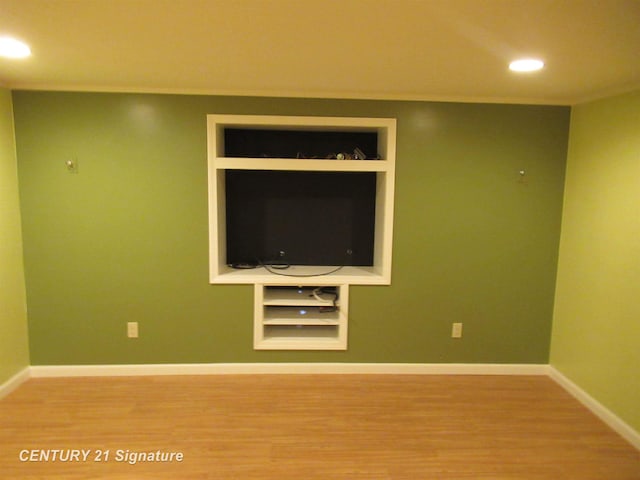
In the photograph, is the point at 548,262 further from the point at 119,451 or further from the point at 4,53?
the point at 4,53

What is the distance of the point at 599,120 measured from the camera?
2562 millimetres

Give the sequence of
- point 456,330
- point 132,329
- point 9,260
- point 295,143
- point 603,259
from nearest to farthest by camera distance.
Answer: point 603,259
point 9,260
point 132,329
point 456,330
point 295,143

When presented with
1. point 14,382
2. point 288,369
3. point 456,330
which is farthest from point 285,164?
point 14,382

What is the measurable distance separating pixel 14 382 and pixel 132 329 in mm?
840

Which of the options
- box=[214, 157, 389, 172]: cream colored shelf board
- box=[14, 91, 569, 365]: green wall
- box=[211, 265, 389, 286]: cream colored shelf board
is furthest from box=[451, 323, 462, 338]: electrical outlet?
box=[214, 157, 389, 172]: cream colored shelf board

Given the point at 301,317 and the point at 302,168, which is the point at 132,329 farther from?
the point at 302,168

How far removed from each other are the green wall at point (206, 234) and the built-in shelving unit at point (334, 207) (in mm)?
74

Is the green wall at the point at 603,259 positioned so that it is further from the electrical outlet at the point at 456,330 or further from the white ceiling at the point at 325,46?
the electrical outlet at the point at 456,330

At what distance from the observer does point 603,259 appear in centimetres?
252

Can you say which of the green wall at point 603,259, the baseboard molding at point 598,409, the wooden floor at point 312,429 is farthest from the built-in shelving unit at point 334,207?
the baseboard molding at point 598,409

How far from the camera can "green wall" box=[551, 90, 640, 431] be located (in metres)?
2.31

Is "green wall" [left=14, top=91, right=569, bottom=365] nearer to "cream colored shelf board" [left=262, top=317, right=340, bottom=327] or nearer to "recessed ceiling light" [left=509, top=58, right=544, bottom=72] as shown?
"cream colored shelf board" [left=262, top=317, right=340, bottom=327]

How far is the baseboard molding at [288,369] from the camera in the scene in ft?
9.57

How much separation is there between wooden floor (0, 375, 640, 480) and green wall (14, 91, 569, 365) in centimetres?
26
